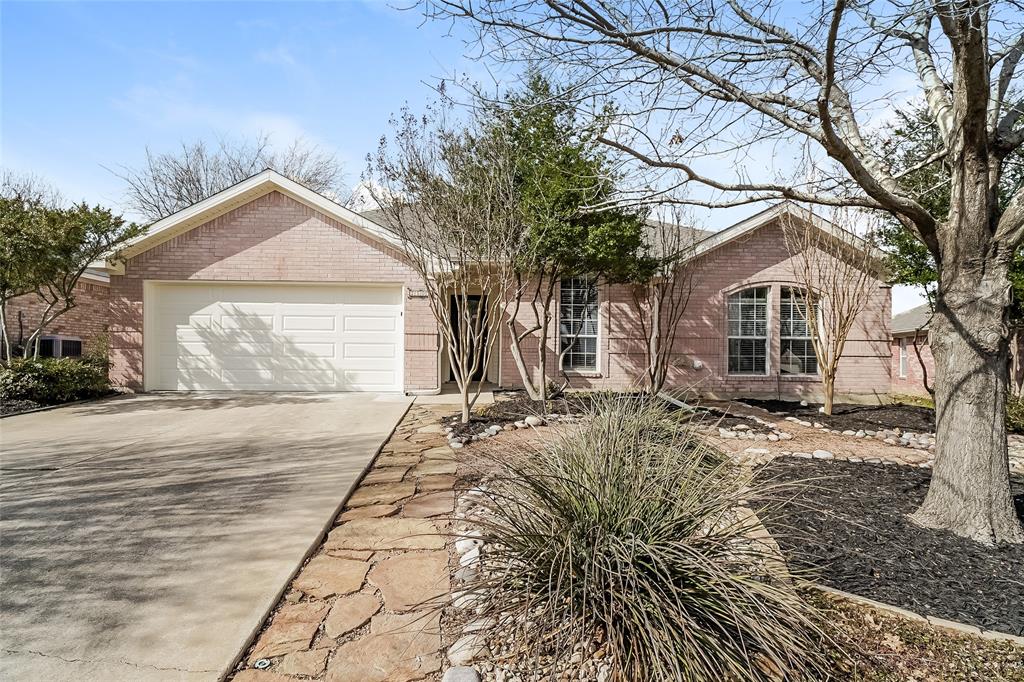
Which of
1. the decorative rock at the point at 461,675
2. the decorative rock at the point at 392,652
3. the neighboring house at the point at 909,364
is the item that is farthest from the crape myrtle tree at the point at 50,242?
the neighboring house at the point at 909,364

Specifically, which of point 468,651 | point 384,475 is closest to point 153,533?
point 384,475

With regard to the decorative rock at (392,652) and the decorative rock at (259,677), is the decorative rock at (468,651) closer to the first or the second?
the decorative rock at (392,652)

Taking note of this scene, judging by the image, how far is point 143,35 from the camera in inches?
260

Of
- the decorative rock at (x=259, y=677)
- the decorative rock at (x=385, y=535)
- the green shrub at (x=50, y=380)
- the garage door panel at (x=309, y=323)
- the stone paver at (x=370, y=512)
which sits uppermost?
the garage door panel at (x=309, y=323)

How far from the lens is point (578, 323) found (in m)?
11.8

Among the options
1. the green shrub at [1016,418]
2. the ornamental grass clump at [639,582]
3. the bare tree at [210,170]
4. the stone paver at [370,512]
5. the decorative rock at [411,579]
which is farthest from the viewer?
the bare tree at [210,170]

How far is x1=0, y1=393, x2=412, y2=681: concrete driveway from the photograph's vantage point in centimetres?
240

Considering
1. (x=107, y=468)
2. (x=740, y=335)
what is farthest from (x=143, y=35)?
(x=740, y=335)

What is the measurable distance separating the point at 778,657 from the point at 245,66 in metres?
8.47

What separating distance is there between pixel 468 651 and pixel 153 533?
2.63 metres

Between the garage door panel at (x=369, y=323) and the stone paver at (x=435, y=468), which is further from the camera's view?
the garage door panel at (x=369, y=323)

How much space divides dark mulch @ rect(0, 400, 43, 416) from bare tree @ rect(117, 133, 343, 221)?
55.4 feet

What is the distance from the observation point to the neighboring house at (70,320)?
39.0 feet

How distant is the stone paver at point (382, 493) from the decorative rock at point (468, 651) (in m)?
2.12
